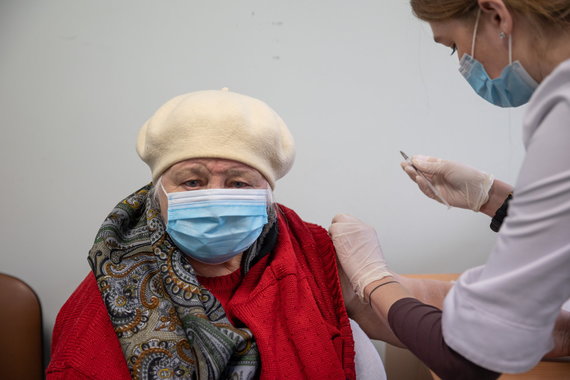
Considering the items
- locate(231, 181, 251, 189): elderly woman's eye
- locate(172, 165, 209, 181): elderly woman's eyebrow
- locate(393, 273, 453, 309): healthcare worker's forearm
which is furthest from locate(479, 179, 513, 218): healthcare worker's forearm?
locate(172, 165, 209, 181): elderly woman's eyebrow

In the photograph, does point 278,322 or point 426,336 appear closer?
point 426,336

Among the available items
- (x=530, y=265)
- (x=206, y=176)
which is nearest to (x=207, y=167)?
(x=206, y=176)

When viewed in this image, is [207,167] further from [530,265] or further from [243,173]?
[530,265]

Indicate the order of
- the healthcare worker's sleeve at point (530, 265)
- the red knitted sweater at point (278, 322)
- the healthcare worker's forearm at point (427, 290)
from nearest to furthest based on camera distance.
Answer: the healthcare worker's sleeve at point (530, 265) < the red knitted sweater at point (278, 322) < the healthcare worker's forearm at point (427, 290)

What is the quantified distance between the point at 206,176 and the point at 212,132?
12cm

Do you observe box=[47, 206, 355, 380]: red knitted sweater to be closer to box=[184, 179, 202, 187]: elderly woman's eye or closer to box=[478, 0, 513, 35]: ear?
box=[184, 179, 202, 187]: elderly woman's eye

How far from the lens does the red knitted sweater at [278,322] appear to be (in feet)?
3.42

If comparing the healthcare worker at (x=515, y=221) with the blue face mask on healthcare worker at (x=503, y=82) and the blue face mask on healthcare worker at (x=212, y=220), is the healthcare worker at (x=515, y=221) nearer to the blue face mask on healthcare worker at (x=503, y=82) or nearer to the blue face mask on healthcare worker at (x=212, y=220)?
the blue face mask on healthcare worker at (x=503, y=82)

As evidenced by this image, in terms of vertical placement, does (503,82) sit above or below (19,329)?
above

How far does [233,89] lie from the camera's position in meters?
1.73

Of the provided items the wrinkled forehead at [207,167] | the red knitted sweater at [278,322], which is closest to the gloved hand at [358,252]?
the red knitted sweater at [278,322]

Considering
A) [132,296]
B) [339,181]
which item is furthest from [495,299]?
[339,181]

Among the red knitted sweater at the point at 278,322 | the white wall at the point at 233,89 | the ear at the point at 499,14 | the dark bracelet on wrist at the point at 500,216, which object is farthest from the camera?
the white wall at the point at 233,89

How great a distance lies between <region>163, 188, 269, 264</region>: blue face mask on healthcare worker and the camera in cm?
112
